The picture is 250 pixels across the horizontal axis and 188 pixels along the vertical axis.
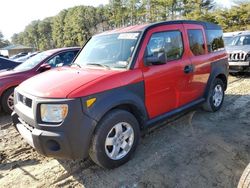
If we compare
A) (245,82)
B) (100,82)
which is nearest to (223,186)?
(100,82)

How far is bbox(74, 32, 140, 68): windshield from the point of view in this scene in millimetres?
3830

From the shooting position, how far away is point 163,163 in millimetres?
3682

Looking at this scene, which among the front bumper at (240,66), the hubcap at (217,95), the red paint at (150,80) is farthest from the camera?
the front bumper at (240,66)

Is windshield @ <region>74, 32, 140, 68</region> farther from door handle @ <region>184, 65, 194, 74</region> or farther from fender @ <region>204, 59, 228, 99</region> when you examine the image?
A: fender @ <region>204, 59, 228, 99</region>

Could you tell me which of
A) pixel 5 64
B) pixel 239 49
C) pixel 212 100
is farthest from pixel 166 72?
pixel 239 49

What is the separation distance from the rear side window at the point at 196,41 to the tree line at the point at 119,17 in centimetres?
2855

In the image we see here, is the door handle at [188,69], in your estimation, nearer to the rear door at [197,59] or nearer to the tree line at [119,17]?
the rear door at [197,59]

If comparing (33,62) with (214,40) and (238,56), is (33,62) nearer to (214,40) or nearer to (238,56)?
(214,40)

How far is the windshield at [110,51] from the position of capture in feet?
12.6

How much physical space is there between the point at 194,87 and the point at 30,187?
3.21m

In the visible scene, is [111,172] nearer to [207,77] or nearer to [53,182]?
[53,182]

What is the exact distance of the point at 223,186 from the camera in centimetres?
312

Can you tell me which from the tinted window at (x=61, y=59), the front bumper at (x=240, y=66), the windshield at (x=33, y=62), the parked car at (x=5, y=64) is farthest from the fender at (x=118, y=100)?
the front bumper at (x=240, y=66)

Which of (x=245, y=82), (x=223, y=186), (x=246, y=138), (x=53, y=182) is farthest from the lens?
(x=245, y=82)
